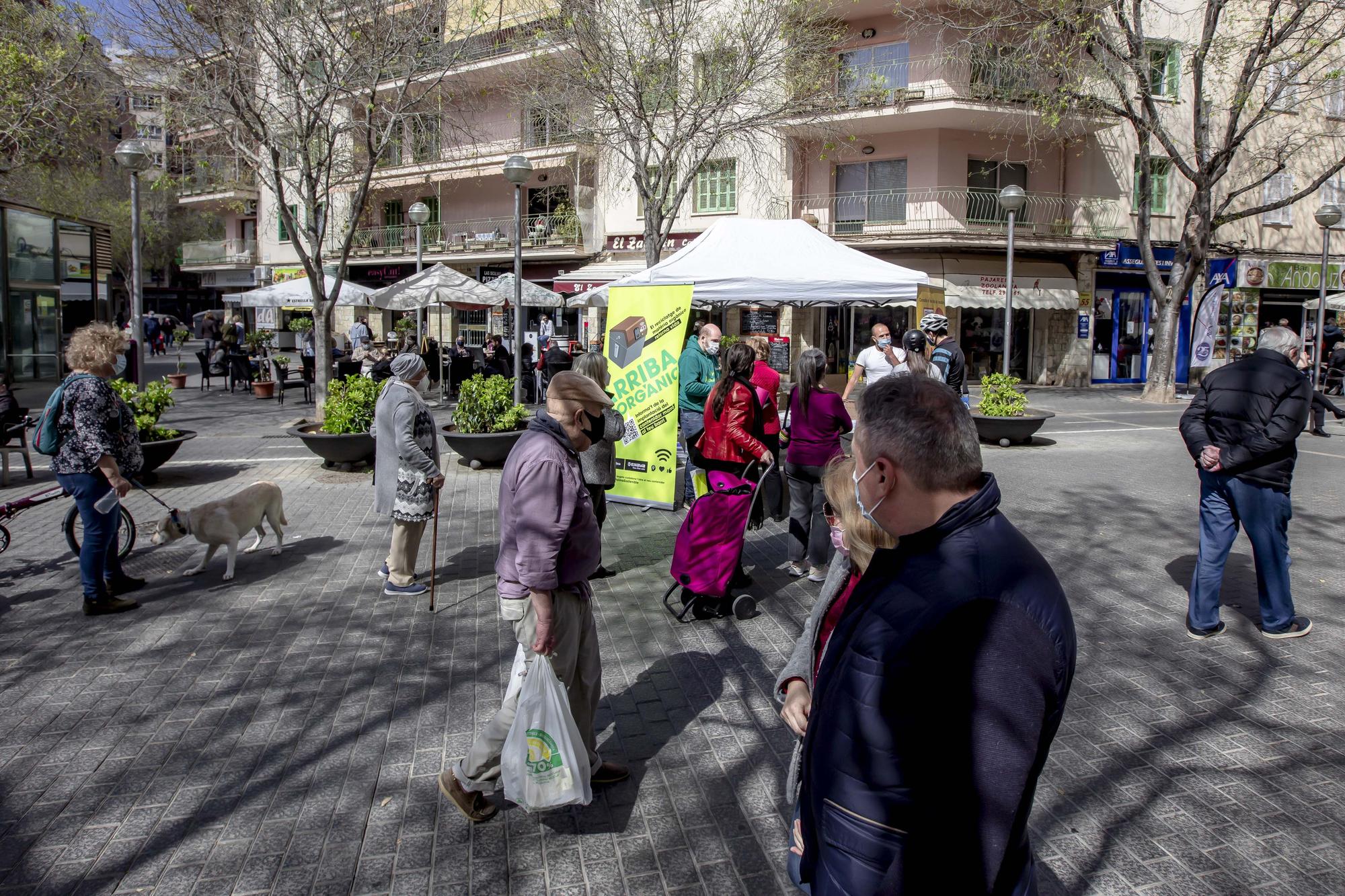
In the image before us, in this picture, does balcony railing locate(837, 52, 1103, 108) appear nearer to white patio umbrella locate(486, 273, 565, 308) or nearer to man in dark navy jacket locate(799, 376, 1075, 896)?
white patio umbrella locate(486, 273, 565, 308)

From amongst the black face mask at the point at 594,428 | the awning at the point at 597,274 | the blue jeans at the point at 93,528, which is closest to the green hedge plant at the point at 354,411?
the blue jeans at the point at 93,528

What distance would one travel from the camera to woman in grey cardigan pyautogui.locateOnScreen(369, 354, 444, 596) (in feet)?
20.2

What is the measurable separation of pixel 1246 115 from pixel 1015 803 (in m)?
31.1

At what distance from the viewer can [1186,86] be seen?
2623cm

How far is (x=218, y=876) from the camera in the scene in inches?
125

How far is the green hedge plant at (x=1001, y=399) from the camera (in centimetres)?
1316

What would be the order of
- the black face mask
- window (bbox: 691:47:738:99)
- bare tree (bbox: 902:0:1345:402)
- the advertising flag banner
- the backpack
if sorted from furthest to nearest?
window (bbox: 691:47:738:99) < bare tree (bbox: 902:0:1345:402) < the advertising flag banner < the backpack < the black face mask

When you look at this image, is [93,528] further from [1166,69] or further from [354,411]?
[1166,69]

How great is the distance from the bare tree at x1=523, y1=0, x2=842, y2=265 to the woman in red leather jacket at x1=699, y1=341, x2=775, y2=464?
12528 millimetres

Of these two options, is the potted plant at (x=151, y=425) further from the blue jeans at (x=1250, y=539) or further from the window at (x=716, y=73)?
the window at (x=716, y=73)

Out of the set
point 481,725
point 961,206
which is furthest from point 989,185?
point 481,725

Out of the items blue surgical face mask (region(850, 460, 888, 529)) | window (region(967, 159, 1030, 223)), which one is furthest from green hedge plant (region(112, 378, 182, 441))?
window (region(967, 159, 1030, 223))

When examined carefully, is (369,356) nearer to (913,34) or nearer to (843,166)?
(843,166)

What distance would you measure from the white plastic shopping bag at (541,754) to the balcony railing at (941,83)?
2261 centimetres
